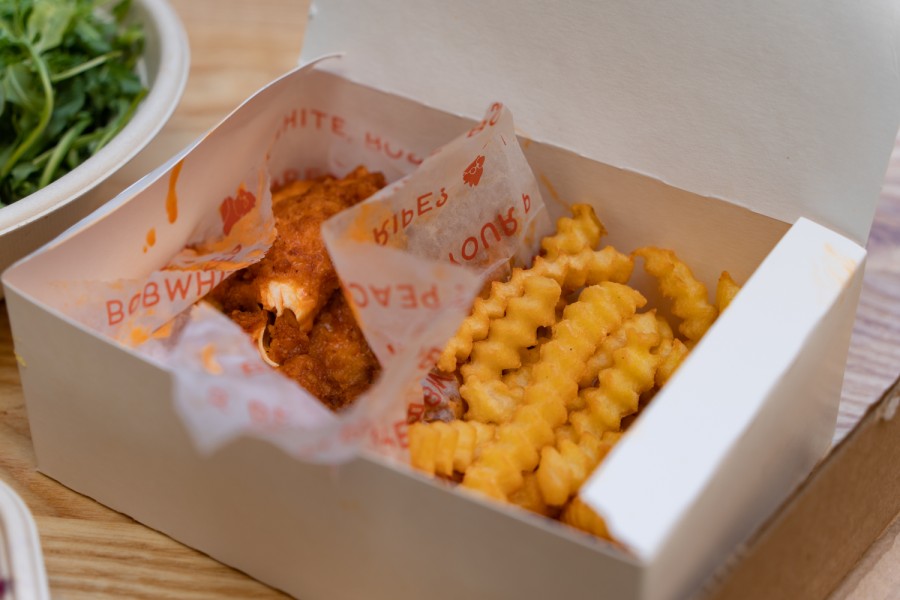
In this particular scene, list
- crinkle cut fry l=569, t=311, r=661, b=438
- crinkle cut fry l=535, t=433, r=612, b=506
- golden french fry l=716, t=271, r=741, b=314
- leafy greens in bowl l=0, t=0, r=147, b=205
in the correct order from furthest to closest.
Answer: leafy greens in bowl l=0, t=0, r=147, b=205
golden french fry l=716, t=271, r=741, b=314
crinkle cut fry l=569, t=311, r=661, b=438
crinkle cut fry l=535, t=433, r=612, b=506

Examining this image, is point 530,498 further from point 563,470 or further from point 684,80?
point 684,80

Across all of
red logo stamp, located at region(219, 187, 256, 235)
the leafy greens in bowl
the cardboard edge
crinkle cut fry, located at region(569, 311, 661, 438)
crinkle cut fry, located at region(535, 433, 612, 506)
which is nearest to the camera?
the cardboard edge

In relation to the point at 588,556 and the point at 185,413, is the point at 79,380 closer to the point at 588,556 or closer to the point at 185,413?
the point at 185,413

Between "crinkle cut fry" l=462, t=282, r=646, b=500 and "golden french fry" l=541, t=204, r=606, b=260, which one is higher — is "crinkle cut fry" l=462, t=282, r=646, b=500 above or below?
below

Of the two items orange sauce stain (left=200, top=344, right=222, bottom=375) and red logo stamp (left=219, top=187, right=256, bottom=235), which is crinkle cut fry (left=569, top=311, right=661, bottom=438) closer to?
orange sauce stain (left=200, top=344, right=222, bottom=375)

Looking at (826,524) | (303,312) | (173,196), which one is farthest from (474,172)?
(826,524)

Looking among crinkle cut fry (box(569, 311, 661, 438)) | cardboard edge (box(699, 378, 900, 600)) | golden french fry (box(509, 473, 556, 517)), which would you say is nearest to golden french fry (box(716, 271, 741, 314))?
crinkle cut fry (box(569, 311, 661, 438))

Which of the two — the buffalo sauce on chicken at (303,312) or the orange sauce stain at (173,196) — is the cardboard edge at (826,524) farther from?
the orange sauce stain at (173,196)

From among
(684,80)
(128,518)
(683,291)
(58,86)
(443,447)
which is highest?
(684,80)

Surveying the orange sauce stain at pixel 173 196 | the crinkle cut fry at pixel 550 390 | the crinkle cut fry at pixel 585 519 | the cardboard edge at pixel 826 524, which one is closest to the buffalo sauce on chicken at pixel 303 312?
the orange sauce stain at pixel 173 196
